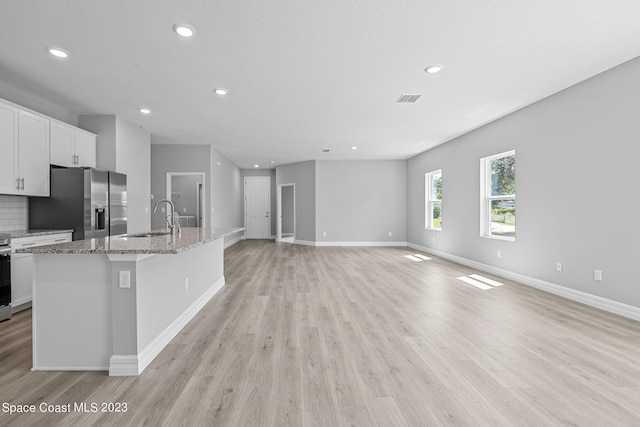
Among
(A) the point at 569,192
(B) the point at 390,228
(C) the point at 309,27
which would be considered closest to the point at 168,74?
(C) the point at 309,27

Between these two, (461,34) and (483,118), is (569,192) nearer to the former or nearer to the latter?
(483,118)

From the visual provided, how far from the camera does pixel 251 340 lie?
101 inches

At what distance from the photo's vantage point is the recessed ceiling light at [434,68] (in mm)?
3152

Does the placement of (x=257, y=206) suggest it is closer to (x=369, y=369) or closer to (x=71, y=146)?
(x=71, y=146)

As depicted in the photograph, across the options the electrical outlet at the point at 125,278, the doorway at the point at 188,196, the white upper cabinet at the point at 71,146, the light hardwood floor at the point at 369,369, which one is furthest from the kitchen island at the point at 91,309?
the doorway at the point at 188,196

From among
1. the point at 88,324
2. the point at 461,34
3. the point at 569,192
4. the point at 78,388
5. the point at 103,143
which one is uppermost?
the point at 461,34

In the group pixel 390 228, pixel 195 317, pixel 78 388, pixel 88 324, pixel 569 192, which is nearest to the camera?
pixel 78 388

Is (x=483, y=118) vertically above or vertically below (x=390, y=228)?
above

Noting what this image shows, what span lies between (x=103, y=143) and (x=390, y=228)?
287 inches

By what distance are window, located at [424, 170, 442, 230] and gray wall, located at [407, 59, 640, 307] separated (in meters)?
1.99

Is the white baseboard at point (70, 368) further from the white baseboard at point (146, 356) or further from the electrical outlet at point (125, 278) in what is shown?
the electrical outlet at point (125, 278)

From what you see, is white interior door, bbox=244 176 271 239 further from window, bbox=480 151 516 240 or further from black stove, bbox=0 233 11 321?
black stove, bbox=0 233 11 321

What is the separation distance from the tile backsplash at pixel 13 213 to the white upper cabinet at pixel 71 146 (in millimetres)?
626

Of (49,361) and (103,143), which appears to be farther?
(103,143)
